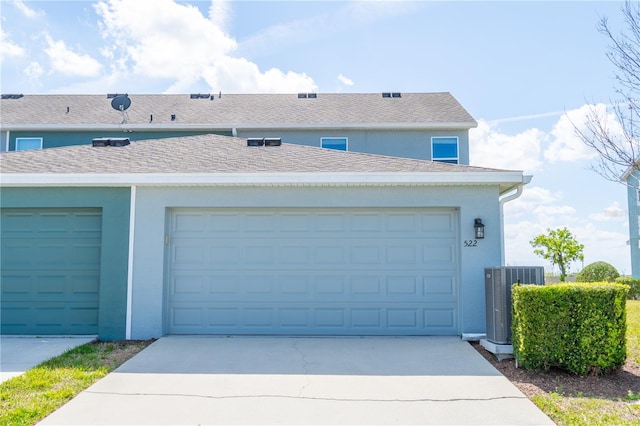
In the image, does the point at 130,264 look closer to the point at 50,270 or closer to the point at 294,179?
the point at 50,270

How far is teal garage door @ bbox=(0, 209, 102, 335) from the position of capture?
808cm

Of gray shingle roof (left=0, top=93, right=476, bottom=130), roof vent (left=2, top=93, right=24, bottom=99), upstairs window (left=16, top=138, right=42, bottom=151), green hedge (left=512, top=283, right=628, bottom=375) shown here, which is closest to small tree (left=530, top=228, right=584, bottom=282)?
gray shingle roof (left=0, top=93, right=476, bottom=130)

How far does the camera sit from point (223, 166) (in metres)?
8.22

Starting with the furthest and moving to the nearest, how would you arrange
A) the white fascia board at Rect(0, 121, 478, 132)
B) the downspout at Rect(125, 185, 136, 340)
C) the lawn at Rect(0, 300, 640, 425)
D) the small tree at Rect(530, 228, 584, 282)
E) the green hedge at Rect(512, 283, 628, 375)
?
the small tree at Rect(530, 228, 584, 282) < the white fascia board at Rect(0, 121, 478, 132) < the downspout at Rect(125, 185, 136, 340) < the green hedge at Rect(512, 283, 628, 375) < the lawn at Rect(0, 300, 640, 425)

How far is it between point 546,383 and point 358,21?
7.98 metres

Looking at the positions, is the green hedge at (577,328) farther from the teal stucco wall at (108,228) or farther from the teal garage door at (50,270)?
the teal garage door at (50,270)

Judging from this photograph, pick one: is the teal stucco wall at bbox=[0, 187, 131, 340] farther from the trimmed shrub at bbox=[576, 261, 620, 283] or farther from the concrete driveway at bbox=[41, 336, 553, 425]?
the trimmed shrub at bbox=[576, 261, 620, 283]

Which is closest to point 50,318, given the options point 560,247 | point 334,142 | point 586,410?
point 586,410

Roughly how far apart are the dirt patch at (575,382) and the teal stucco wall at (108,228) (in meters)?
6.07

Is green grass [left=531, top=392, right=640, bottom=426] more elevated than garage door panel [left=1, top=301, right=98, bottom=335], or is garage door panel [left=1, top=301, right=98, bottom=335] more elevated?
garage door panel [left=1, top=301, right=98, bottom=335]

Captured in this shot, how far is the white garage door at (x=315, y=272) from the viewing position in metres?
7.97

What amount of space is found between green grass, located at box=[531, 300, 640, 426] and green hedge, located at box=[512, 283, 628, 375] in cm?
54

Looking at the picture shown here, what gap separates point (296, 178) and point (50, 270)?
4.68 meters

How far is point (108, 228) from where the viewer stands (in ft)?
26.1
